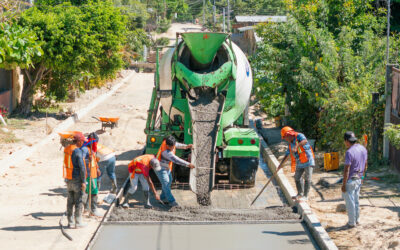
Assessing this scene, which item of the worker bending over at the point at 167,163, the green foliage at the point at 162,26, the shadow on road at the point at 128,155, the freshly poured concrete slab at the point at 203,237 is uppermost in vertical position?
the green foliage at the point at 162,26

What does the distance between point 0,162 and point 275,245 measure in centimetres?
827

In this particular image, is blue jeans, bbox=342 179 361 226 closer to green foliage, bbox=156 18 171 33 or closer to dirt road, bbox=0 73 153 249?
dirt road, bbox=0 73 153 249

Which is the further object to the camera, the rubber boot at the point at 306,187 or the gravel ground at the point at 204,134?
the rubber boot at the point at 306,187

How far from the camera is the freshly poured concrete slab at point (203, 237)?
26.7 ft

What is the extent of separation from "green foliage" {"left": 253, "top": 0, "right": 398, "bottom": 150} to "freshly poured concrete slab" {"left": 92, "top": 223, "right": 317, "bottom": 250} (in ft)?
16.8

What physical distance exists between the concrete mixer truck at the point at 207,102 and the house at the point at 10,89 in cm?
1129

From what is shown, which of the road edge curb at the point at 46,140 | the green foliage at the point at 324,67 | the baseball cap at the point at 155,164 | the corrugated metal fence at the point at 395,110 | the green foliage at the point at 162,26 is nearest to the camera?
the baseball cap at the point at 155,164

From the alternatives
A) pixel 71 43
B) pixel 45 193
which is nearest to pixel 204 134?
pixel 45 193

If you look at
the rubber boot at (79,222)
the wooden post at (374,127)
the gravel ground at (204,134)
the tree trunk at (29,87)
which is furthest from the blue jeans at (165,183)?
the tree trunk at (29,87)

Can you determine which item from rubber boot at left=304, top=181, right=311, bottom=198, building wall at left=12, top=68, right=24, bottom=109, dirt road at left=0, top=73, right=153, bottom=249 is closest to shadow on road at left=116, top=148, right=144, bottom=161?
dirt road at left=0, top=73, right=153, bottom=249

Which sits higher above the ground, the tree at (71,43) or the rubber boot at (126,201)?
the tree at (71,43)

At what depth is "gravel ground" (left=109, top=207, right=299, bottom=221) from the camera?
30.7 feet

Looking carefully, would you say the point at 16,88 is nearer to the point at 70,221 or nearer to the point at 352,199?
the point at 70,221

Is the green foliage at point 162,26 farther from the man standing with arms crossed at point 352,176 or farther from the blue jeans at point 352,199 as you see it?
the blue jeans at point 352,199
